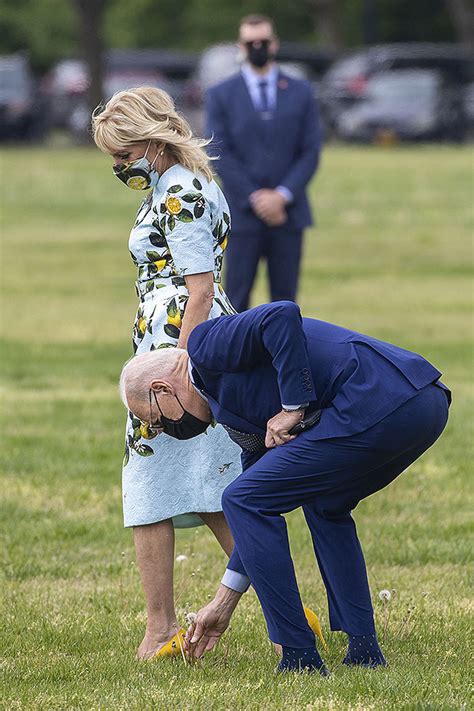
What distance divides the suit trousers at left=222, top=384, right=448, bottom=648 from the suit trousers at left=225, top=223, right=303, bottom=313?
225 inches

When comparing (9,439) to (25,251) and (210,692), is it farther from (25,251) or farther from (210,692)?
(25,251)

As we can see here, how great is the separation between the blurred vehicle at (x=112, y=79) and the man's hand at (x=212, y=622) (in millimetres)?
32687

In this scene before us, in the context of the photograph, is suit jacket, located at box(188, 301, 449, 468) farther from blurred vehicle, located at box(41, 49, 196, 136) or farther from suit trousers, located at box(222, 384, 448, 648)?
blurred vehicle, located at box(41, 49, 196, 136)

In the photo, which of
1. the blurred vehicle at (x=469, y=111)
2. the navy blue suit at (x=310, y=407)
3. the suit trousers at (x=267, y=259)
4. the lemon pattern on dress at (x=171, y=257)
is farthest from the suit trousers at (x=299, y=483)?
the blurred vehicle at (x=469, y=111)

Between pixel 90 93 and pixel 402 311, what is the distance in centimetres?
2197

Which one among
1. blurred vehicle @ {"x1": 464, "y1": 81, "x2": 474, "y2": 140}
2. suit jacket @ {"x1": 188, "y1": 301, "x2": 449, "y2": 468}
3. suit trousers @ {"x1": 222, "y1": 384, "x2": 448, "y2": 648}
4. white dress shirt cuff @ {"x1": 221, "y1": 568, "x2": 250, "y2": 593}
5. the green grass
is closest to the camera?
suit jacket @ {"x1": 188, "y1": 301, "x2": 449, "y2": 468}

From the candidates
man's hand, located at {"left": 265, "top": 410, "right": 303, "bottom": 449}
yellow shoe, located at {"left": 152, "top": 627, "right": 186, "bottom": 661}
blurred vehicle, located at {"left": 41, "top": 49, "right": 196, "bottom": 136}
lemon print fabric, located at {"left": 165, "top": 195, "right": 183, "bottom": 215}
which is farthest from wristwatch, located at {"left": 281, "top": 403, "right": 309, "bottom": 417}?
blurred vehicle, located at {"left": 41, "top": 49, "right": 196, "bottom": 136}

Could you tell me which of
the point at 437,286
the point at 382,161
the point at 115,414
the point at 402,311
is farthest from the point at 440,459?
→ the point at 382,161

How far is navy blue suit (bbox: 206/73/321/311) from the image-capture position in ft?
34.0

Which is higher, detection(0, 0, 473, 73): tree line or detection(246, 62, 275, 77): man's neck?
detection(246, 62, 275, 77): man's neck

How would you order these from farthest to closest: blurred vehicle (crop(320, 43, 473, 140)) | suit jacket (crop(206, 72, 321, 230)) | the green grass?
blurred vehicle (crop(320, 43, 473, 140)) < suit jacket (crop(206, 72, 321, 230)) < the green grass

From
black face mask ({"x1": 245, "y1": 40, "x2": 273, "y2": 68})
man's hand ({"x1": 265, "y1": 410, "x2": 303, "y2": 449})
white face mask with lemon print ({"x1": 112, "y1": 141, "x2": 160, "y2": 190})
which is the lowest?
man's hand ({"x1": 265, "y1": 410, "x2": 303, "y2": 449})

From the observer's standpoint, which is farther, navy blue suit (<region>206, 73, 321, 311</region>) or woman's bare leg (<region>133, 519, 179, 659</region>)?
navy blue suit (<region>206, 73, 321, 311</region>)

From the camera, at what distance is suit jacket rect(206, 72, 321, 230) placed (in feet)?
34.0
